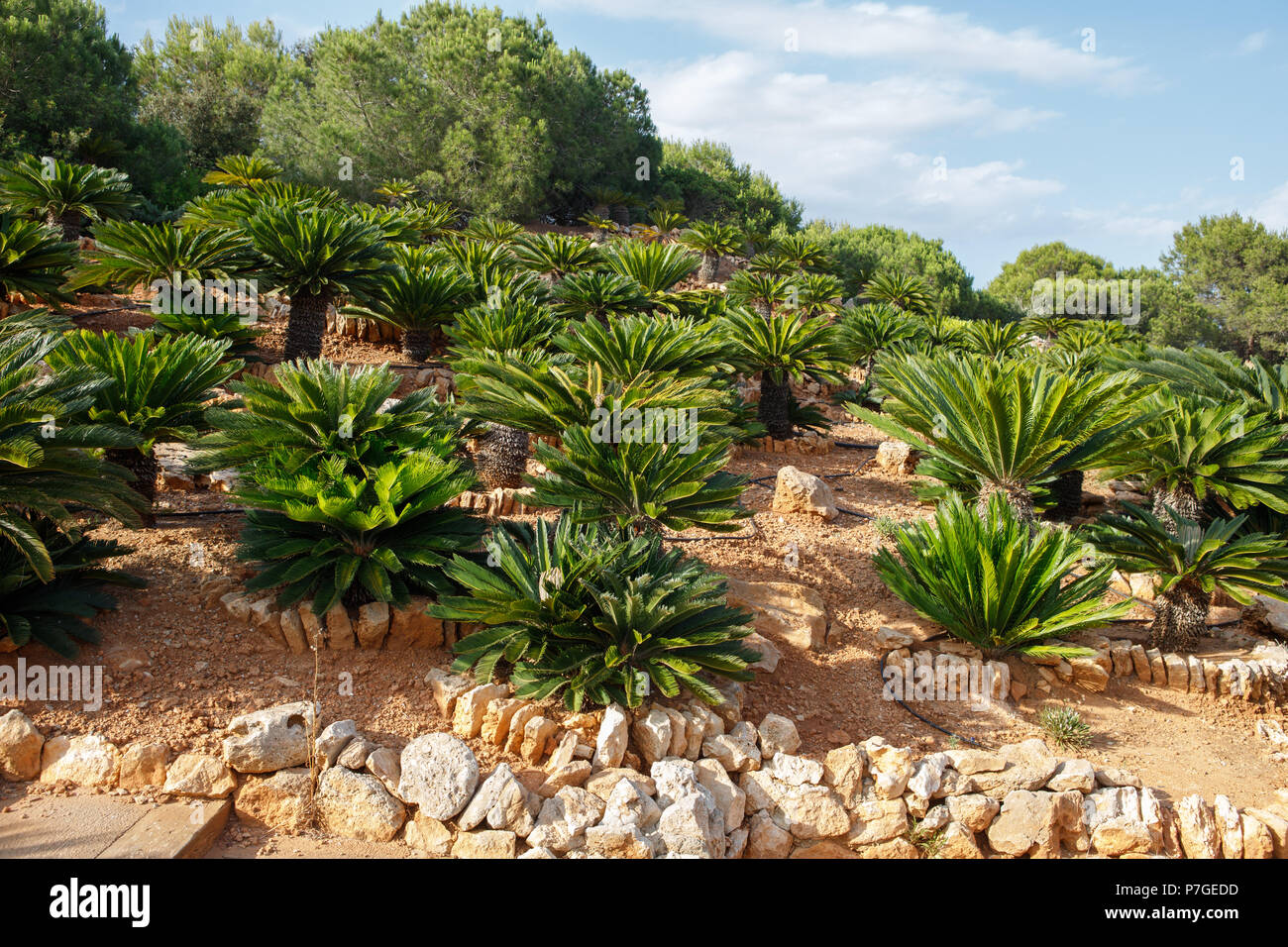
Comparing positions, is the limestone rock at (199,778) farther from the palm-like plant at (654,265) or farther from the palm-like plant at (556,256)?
the palm-like plant at (556,256)

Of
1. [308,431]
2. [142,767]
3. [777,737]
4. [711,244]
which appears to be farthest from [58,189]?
[711,244]

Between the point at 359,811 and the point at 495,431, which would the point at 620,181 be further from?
the point at 359,811

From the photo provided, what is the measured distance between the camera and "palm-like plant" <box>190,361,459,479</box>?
16.6 ft

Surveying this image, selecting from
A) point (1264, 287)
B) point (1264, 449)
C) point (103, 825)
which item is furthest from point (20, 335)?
point (1264, 287)

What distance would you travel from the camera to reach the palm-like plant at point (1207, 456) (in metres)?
6.89

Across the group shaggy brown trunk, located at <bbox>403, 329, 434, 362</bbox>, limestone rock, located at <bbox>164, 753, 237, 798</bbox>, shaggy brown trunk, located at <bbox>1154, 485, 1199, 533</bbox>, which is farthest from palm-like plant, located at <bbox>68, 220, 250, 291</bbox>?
shaggy brown trunk, located at <bbox>1154, 485, 1199, 533</bbox>

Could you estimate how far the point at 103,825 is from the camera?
142 inches

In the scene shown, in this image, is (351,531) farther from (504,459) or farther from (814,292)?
(814,292)

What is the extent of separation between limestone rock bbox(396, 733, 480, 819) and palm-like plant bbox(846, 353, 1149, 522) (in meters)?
4.74

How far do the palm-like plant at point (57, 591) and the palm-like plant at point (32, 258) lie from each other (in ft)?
16.7

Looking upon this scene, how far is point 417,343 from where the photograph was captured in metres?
10.5

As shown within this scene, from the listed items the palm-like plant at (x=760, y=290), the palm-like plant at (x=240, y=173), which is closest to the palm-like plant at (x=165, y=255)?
the palm-like plant at (x=240, y=173)

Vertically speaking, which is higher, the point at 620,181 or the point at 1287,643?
the point at 620,181

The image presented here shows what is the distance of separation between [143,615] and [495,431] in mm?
3530
